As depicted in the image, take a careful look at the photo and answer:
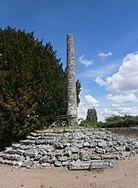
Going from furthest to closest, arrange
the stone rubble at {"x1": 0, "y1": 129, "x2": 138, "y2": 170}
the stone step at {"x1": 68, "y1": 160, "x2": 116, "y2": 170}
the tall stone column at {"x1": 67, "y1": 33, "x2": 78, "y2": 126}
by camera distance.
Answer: the tall stone column at {"x1": 67, "y1": 33, "x2": 78, "y2": 126}
the stone rubble at {"x1": 0, "y1": 129, "x2": 138, "y2": 170}
the stone step at {"x1": 68, "y1": 160, "x2": 116, "y2": 170}

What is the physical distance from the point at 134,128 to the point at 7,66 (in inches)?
518

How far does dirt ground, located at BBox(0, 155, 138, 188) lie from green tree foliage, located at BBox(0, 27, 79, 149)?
5369 millimetres

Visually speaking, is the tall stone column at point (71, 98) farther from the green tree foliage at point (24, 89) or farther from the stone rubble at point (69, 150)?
the stone rubble at point (69, 150)

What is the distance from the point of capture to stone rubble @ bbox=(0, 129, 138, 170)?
16.2m

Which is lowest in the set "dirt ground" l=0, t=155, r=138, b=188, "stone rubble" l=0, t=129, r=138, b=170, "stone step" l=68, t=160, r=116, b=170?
"dirt ground" l=0, t=155, r=138, b=188

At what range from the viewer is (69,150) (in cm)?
1722

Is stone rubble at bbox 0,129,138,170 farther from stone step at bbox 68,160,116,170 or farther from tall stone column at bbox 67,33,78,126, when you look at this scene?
tall stone column at bbox 67,33,78,126

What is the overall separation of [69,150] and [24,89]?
6681 mm

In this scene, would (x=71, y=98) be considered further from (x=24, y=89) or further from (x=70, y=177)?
(x=70, y=177)

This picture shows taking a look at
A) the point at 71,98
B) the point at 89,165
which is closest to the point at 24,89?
the point at 71,98

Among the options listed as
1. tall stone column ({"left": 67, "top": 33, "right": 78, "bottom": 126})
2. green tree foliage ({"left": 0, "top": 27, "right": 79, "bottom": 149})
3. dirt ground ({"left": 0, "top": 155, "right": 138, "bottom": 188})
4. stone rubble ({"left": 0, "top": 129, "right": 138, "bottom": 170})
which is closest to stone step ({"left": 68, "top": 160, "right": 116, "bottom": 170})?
stone rubble ({"left": 0, "top": 129, "right": 138, "bottom": 170})

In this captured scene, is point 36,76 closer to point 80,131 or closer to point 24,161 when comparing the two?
point 80,131

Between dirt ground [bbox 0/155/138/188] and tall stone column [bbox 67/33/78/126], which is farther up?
tall stone column [bbox 67/33/78/126]

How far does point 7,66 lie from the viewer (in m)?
23.8
